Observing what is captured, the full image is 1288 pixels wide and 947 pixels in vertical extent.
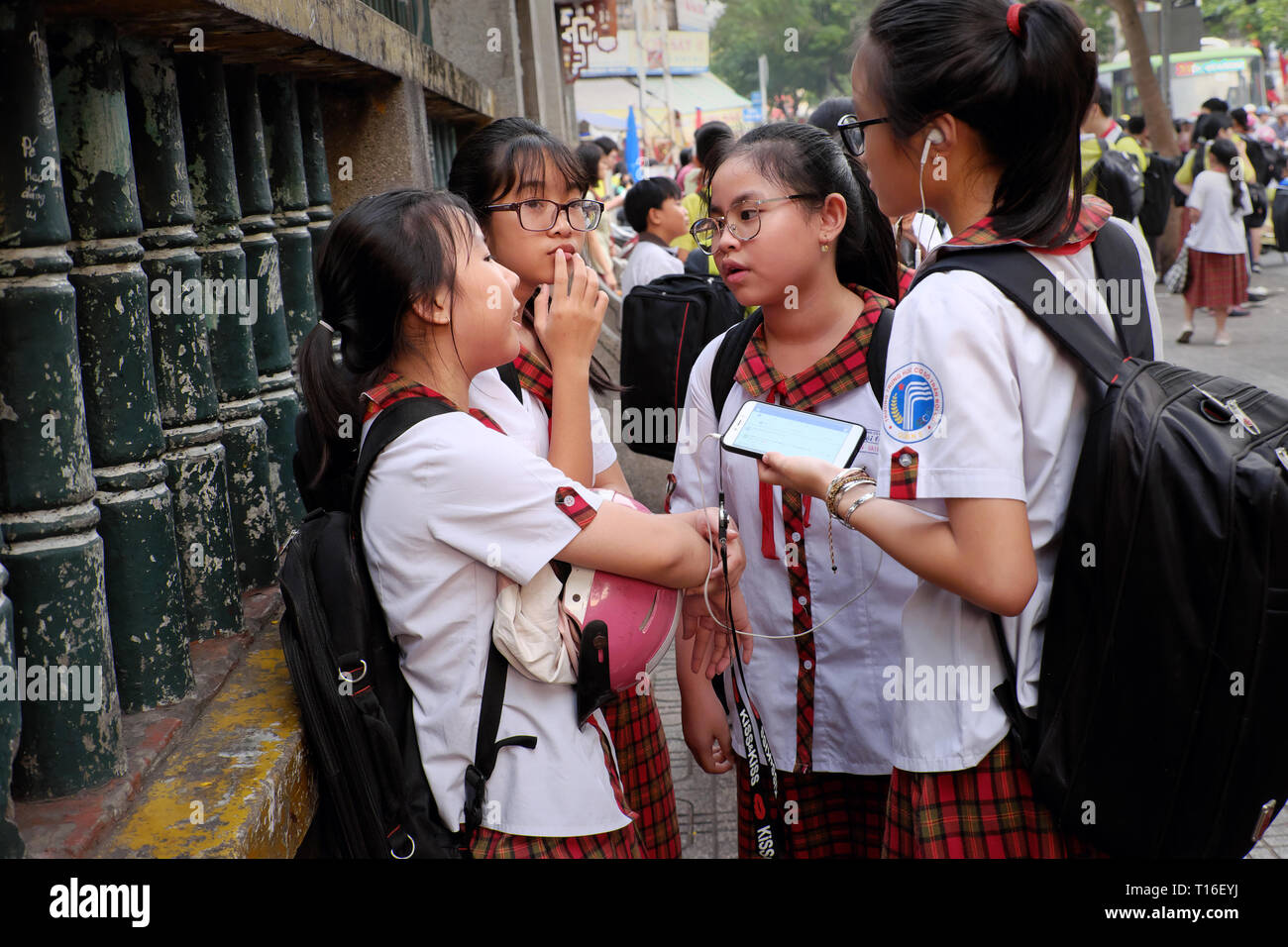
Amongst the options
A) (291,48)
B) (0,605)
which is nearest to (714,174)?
(291,48)

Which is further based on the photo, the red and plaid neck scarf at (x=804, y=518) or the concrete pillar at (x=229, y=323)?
Answer: the red and plaid neck scarf at (x=804, y=518)

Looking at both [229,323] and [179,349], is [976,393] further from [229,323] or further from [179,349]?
[229,323]

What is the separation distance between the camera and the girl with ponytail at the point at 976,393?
1716 mm

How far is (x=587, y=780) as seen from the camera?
1.98 meters

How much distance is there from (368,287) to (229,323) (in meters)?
0.58

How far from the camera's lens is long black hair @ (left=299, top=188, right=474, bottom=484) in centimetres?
204

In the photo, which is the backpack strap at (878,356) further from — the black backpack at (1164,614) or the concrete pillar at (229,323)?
the concrete pillar at (229,323)

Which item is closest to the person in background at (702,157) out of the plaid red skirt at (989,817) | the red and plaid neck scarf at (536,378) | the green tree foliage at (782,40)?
the red and plaid neck scarf at (536,378)

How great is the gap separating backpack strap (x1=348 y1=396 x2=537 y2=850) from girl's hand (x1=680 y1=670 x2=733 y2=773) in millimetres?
749

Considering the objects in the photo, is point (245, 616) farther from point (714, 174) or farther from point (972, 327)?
point (972, 327)

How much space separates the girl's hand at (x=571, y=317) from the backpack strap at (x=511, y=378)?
0.27ft

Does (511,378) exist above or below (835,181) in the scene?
below

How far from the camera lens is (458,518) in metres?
1.85

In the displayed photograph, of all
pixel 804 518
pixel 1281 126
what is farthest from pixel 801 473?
pixel 1281 126
